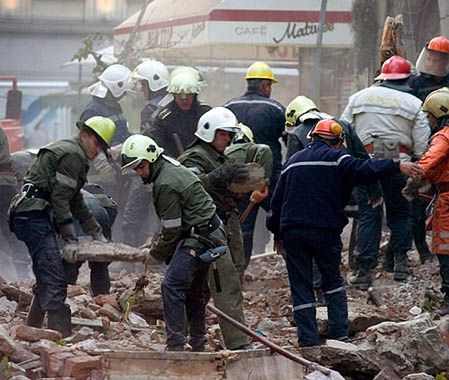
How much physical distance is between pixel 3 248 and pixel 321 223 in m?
5.76

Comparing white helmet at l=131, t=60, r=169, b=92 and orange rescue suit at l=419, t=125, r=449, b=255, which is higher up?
white helmet at l=131, t=60, r=169, b=92

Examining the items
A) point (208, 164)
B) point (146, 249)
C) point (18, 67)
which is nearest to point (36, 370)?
point (146, 249)

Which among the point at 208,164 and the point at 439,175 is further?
the point at 439,175

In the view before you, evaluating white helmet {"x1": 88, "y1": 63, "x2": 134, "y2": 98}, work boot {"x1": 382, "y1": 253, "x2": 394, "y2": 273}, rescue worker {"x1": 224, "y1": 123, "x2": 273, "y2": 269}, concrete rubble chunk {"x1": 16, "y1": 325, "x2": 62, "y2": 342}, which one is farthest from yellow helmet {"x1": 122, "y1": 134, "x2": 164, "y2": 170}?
white helmet {"x1": 88, "y1": 63, "x2": 134, "y2": 98}

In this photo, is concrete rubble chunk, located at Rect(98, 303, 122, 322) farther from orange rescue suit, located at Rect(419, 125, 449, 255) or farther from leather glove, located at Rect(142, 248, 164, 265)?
orange rescue suit, located at Rect(419, 125, 449, 255)

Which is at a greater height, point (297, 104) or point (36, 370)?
point (297, 104)

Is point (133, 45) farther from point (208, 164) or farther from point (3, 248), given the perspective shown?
point (208, 164)

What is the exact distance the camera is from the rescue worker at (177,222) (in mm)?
9133

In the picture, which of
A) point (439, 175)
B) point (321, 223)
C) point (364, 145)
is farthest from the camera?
point (364, 145)

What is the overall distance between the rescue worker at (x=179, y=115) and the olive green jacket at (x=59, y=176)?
2.99 metres

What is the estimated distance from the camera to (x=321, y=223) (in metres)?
9.62

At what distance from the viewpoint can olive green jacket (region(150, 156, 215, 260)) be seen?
29.9 ft

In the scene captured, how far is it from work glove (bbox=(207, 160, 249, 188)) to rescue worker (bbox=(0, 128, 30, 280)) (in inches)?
160

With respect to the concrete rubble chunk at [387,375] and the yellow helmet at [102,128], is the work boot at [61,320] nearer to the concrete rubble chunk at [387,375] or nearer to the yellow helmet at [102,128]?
the yellow helmet at [102,128]
